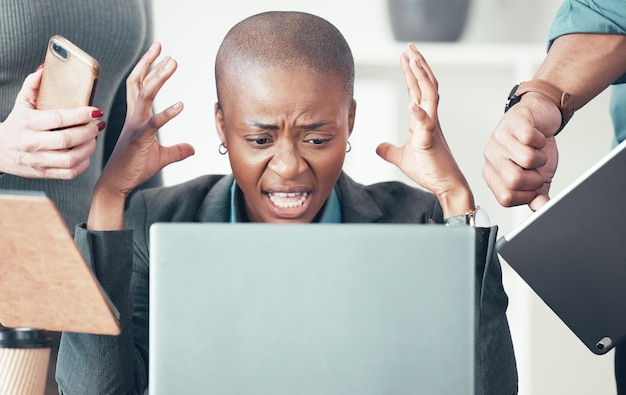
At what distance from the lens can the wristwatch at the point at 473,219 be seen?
125 centimetres

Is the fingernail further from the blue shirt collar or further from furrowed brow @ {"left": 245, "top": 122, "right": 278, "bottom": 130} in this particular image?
the blue shirt collar

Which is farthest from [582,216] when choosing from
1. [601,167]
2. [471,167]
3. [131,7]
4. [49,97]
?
[471,167]

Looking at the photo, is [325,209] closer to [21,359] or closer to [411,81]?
[411,81]

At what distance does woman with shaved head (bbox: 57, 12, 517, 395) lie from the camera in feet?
3.97

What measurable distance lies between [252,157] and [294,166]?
0.08m

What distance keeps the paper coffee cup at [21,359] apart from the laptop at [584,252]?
1.91 feet

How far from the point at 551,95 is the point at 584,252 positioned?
40 centimetres

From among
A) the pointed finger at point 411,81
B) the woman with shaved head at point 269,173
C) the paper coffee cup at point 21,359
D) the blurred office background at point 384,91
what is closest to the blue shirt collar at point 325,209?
the woman with shaved head at point 269,173

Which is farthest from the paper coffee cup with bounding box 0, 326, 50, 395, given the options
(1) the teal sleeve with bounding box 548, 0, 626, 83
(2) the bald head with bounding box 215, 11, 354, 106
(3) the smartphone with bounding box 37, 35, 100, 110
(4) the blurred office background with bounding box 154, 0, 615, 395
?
(4) the blurred office background with bounding box 154, 0, 615, 395

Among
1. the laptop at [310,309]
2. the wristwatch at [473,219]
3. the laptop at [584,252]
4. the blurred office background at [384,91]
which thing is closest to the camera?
the laptop at [310,309]

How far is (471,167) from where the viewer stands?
2619 mm

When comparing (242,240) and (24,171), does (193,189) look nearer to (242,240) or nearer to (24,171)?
(24,171)

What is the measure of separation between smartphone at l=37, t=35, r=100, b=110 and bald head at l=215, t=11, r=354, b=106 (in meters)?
0.33

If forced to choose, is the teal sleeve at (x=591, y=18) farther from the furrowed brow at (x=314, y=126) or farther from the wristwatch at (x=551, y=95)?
the furrowed brow at (x=314, y=126)
